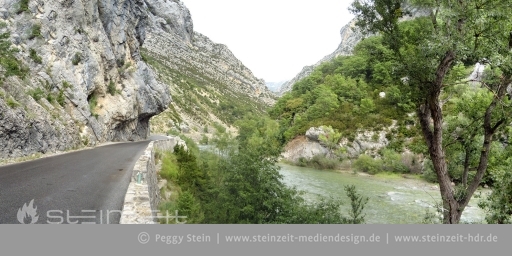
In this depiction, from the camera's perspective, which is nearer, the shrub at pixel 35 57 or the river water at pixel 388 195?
the river water at pixel 388 195

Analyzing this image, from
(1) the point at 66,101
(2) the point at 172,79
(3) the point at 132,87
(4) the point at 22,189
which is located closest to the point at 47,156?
(4) the point at 22,189

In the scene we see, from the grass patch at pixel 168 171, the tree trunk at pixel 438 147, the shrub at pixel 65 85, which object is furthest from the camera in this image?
the shrub at pixel 65 85

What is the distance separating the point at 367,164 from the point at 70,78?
37.5 m

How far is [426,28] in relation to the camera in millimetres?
10117

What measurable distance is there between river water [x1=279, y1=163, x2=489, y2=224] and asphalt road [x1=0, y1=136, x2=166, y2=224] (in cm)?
1105

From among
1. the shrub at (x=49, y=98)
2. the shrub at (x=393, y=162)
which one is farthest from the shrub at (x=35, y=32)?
the shrub at (x=393, y=162)

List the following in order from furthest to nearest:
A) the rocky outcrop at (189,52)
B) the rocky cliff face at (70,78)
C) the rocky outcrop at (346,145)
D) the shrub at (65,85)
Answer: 1. the rocky outcrop at (189,52)
2. the rocky outcrop at (346,145)
3. the shrub at (65,85)
4. the rocky cliff face at (70,78)

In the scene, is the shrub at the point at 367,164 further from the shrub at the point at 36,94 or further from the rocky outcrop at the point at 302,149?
the shrub at the point at 36,94

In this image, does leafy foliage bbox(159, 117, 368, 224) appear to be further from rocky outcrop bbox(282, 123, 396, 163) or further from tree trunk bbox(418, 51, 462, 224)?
rocky outcrop bbox(282, 123, 396, 163)

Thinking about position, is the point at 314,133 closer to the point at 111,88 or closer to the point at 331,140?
the point at 331,140

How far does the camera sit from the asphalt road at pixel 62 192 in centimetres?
744

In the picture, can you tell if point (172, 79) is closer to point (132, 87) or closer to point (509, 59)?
point (132, 87)

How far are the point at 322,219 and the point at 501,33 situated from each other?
994 centimetres

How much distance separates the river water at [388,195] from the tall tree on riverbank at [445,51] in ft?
17.9
